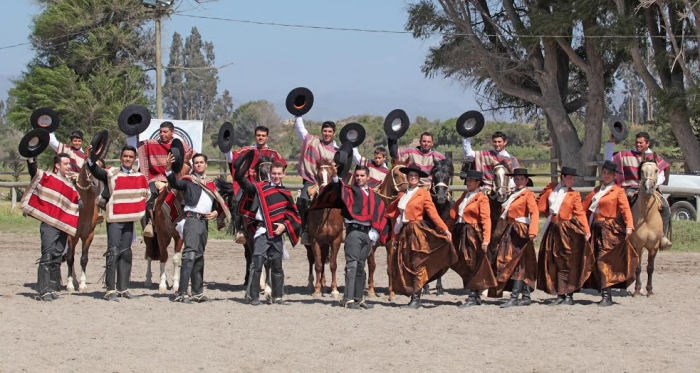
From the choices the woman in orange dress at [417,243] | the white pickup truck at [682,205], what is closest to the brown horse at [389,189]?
the woman in orange dress at [417,243]

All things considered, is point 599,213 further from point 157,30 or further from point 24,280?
point 157,30

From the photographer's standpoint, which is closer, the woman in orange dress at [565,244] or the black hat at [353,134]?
the woman in orange dress at [565,244]

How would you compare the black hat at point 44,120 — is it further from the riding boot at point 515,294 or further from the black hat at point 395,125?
the riding boot at point 515,294

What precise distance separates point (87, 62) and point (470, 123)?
25.0m

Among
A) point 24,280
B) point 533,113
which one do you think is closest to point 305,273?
point 24,280

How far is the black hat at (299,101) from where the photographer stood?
44.5 ft

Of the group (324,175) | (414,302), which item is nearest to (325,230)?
(324,175)

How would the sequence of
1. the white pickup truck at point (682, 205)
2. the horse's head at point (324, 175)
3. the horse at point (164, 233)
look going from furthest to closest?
the white pickup truck at point (682, 205)
the horse at point (164, 233)
the horse's head at point (324, 175)

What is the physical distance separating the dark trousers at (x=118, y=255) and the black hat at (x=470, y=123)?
4326 millimetres

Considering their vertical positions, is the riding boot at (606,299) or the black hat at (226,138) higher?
the black hat at (226,138)

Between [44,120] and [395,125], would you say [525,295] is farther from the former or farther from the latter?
[44,120]

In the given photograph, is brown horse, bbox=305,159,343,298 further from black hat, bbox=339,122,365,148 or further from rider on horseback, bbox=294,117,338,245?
rider on horseback, bbox=294,117,338,245

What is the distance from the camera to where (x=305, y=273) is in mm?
15281

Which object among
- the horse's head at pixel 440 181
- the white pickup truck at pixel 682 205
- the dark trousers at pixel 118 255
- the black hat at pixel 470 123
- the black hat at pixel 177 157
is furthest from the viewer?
the white pickup truck at pixel 682 205
